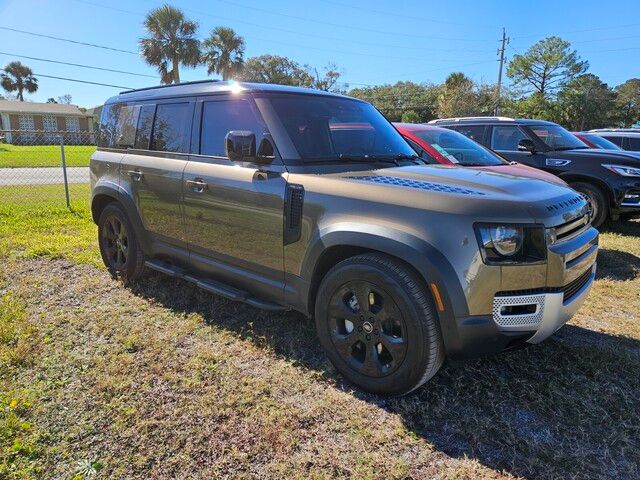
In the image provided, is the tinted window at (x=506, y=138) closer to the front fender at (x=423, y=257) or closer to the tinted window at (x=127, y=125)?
the tinted window at (x=127, y=125)

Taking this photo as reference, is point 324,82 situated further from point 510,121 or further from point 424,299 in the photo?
point 424,299

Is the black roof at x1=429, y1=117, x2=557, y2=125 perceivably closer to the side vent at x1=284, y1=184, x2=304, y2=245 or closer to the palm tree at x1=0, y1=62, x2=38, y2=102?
the side vent at x1=284, y1=184, x2=304, y2=245

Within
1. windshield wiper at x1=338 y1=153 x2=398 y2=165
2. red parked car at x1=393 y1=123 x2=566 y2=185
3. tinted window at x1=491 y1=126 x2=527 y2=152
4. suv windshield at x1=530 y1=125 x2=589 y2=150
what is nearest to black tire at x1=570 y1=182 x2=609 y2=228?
suv windshield at x1=530 y1=125 x2=589 y2=150

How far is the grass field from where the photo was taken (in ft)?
7.80

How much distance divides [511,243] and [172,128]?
3.09m

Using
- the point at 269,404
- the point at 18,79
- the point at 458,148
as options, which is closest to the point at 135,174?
the point at 269,404

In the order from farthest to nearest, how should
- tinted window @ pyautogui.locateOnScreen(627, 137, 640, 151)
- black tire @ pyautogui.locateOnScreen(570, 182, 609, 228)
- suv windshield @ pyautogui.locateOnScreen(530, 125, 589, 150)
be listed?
tinted window @ pyautogui.locateOnScreen(627, 137, 640, 151) → suv windshield @ pyautogui.locateOnScreen(530, 125, 589, 150) → black tire @ pyautogui.locateOnScreen(570, 182, 609, 228)

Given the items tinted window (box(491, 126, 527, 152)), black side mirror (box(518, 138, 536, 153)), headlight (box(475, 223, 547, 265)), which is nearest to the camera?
headlight (box(475, 223, 547, 265))

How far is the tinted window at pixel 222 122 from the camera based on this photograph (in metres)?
3.57

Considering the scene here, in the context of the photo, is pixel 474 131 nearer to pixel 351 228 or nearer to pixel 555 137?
pixel 555 137

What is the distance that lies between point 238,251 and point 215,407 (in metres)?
1.20

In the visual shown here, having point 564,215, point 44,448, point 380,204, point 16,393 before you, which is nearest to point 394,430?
point 380,204

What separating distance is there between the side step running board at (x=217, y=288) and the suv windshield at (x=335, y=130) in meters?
1.10

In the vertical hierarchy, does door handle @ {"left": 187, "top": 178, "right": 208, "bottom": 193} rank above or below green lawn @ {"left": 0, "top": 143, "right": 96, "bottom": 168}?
above
